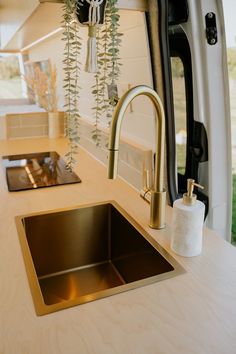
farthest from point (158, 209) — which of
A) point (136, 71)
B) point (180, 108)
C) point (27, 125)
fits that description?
point (27, 125)

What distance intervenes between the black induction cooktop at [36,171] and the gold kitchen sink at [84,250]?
0.93ft

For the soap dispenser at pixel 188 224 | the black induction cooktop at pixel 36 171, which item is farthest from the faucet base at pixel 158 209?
the black induction cooktop at pixel 36 171

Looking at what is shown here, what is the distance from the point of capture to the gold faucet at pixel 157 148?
0.74 metres

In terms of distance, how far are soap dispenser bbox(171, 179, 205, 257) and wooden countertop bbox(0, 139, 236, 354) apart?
26 millimetres

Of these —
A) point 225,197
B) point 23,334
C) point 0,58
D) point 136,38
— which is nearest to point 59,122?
point 136,38

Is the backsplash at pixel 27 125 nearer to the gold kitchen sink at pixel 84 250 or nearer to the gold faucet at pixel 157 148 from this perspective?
the gold kitchen sink at pixel 84 250

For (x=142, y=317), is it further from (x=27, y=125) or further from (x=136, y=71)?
(x=27, y=125)

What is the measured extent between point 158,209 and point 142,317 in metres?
0.37

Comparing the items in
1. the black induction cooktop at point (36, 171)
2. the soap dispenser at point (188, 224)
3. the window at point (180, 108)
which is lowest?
the soap dispenser at point (188, 224)

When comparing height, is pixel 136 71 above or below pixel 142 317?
above

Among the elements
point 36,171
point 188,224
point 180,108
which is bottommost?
point 188,224

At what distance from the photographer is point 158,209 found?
95cm

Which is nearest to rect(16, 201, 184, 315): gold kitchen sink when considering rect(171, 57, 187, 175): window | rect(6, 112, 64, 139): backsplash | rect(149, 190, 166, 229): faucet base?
rect(149, 190, 166, 229): faucet base

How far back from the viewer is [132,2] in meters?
1.04
